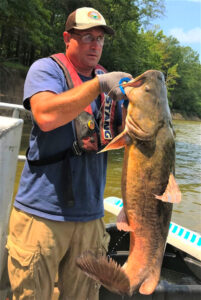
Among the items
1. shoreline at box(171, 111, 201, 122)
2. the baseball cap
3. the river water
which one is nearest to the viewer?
the baseball cap

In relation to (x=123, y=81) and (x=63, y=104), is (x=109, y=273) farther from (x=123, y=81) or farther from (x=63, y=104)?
(x=123, y=81)

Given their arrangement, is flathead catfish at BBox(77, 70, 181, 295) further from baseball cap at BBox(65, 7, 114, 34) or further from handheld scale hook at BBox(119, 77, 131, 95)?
baseball cap at BBox(65, 7, 114, 34)

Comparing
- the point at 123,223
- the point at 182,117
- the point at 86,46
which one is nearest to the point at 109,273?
the point at 123,223

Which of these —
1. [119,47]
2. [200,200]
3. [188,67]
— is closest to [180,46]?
[188,67]

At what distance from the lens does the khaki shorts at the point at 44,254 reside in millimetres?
2078

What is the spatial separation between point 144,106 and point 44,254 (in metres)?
1.21

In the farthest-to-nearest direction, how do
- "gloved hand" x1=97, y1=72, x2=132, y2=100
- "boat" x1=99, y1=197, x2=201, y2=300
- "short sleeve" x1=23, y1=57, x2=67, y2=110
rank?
"boat" x1=99, y1=197, x2=201, y2=300, "short sleeve" x1=23, y1=57, x2=67, y2=110, "gloved hand" x1=97, y1=72, x2=132, y2=100

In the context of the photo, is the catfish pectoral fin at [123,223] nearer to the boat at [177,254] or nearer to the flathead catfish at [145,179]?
the flathead catfish at [145,179]

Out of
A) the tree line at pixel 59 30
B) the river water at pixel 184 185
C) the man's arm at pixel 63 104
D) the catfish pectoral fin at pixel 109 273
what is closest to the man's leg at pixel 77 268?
the catfish pectoral fin at pixel 109 273

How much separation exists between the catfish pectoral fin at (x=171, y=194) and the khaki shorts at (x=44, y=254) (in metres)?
0.73

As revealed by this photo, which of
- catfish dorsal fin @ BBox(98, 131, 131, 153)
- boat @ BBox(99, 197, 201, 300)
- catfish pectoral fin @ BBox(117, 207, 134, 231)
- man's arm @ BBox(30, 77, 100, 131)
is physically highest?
man's arm @ BBox(30, 77, 100, 131)

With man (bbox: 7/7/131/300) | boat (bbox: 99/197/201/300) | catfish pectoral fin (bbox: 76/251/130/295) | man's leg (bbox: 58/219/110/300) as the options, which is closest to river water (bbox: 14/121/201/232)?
boat (bbox: 99/197/201/300)

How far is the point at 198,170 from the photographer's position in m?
13.1

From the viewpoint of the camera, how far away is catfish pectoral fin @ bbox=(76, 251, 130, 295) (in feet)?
5.60
